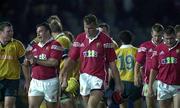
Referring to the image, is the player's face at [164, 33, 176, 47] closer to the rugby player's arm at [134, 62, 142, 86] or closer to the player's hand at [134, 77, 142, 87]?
the rugby player's arm at [134, 62, 142, 86]

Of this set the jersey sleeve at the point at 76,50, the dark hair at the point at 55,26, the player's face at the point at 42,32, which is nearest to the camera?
the jersey sleeve at the point at 76,50

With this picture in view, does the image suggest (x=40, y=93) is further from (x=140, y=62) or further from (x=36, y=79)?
(x=140, y=62)

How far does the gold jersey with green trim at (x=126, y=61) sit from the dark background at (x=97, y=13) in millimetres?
4209

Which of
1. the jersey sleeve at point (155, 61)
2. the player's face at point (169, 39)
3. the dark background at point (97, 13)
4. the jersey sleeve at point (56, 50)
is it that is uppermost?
the dark background at point (97, 13)

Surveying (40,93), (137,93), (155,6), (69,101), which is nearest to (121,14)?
(155,6)

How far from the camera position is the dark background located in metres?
20.5

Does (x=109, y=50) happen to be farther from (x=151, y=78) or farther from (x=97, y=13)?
(x=97, y=13)

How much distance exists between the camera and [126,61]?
15.8 m

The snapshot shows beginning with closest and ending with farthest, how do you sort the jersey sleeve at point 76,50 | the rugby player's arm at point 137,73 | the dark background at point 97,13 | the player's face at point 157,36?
1. the jersey sleeve at point 76,50
2. the player's face at point 157,36
3. the rugby player's arm at point 137,73
4. the dark background at point 97,13

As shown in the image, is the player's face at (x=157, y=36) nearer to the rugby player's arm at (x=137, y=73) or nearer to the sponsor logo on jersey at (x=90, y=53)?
the rugby player's arm at (x=137, y=73)

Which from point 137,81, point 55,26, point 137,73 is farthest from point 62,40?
point 137,81

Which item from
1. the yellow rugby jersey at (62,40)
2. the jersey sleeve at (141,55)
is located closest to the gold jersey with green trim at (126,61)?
the jersey sleeve at (141,55)

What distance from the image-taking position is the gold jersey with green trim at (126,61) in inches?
621

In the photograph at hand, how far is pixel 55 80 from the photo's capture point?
537 inches
